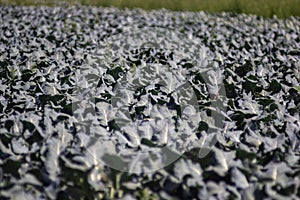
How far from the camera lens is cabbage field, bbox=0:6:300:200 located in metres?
1.85

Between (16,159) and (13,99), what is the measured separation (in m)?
1.20

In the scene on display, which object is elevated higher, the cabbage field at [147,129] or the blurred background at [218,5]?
the blurred background at [218,5]

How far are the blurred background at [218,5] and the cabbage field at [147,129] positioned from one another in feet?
20.7

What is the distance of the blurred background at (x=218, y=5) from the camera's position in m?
10.9

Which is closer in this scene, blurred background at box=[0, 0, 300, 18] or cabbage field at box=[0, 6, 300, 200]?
cabbage field at box=[0, 6, 300, 200]

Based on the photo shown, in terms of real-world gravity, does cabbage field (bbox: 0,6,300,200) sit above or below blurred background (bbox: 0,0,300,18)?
below

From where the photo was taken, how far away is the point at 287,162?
203 cm

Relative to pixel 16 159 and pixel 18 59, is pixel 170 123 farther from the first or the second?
pixel 18 59

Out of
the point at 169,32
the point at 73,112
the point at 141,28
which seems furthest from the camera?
the point at 141,28

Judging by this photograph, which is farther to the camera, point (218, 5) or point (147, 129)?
point (218, 5)

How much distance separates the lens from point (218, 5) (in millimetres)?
12688

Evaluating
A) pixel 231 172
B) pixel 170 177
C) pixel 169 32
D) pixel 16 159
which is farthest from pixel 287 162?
pixel 169 32

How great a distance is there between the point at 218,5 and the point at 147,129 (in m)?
11.0

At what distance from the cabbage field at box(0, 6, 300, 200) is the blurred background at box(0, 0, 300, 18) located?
6320 mm
